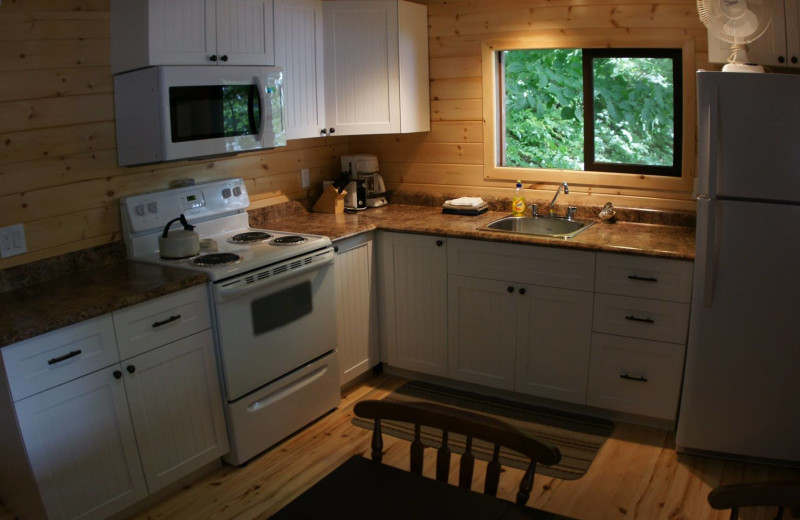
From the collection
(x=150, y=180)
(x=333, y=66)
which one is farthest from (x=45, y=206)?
(x=333, y=66)

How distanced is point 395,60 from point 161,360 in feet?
6.65

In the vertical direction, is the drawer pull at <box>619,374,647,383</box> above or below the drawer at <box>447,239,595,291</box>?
below

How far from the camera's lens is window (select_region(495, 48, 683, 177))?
11.6ft

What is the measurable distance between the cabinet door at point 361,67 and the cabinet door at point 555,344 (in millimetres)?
1291

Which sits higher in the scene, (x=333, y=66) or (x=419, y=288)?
(x=333, y=66)

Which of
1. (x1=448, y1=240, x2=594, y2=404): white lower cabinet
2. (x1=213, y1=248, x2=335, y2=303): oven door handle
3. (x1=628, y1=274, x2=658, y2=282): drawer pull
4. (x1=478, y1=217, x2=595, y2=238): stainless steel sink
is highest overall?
(x1=478, y1=217, x2=595, y2=238): stainless steel sink

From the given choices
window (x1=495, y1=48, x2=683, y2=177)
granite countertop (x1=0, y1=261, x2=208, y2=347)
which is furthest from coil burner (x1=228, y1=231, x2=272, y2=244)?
window (x1=495, y1=48, x2=683, y2=177)

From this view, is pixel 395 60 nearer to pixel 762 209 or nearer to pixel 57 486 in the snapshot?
pixel 762 209

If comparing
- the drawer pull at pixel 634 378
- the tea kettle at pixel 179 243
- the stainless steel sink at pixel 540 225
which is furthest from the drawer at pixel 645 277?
the tea kettle at pixel 179 243

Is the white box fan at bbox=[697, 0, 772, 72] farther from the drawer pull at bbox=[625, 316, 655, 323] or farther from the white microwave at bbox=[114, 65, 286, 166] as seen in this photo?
the white microwave at bbox=[114, 65, 286, 166]

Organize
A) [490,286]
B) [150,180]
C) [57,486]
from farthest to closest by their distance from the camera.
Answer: [490,286] → [150,180] → [57,486]

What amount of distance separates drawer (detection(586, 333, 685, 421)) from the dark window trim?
0.93 m

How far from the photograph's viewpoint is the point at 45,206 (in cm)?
288

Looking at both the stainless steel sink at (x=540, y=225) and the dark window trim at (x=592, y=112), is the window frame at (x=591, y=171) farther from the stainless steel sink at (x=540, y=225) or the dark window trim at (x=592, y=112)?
the stainless steel sink at (x=540, y=225)
